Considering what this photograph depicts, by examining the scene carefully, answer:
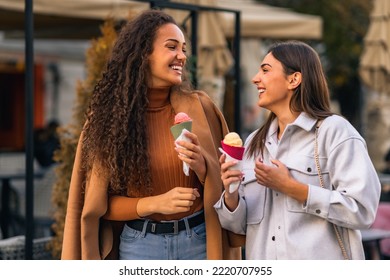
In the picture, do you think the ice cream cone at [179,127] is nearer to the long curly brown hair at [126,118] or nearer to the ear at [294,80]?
the long curly brown hair at [126,118]

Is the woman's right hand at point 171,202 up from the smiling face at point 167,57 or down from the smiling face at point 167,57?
down

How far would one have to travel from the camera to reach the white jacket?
103 inches

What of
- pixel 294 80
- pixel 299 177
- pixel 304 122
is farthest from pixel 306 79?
pixel 299 177

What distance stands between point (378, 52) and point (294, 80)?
6080 mm

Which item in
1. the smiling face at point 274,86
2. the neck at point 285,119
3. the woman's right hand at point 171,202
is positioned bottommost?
the woman's right hand at point 171,202

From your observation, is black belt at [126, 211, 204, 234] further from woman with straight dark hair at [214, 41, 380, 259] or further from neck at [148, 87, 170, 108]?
neck at [148, 87, 170, 108]

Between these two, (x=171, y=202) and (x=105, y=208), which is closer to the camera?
(x=171, y=202)

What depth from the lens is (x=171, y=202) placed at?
277cm

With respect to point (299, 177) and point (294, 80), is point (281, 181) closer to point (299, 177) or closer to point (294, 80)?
point (299, 177)

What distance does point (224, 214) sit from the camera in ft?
9.22

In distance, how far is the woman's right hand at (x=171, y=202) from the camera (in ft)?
9.04

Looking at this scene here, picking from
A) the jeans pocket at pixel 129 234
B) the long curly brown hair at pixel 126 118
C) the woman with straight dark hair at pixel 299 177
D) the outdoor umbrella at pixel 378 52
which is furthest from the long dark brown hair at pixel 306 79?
the outdoor umbrella at pixel 378 52

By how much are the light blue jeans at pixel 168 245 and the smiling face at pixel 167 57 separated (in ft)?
1.62

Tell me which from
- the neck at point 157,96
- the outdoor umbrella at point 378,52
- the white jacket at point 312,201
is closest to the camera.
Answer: the white jacket at point 312,201
